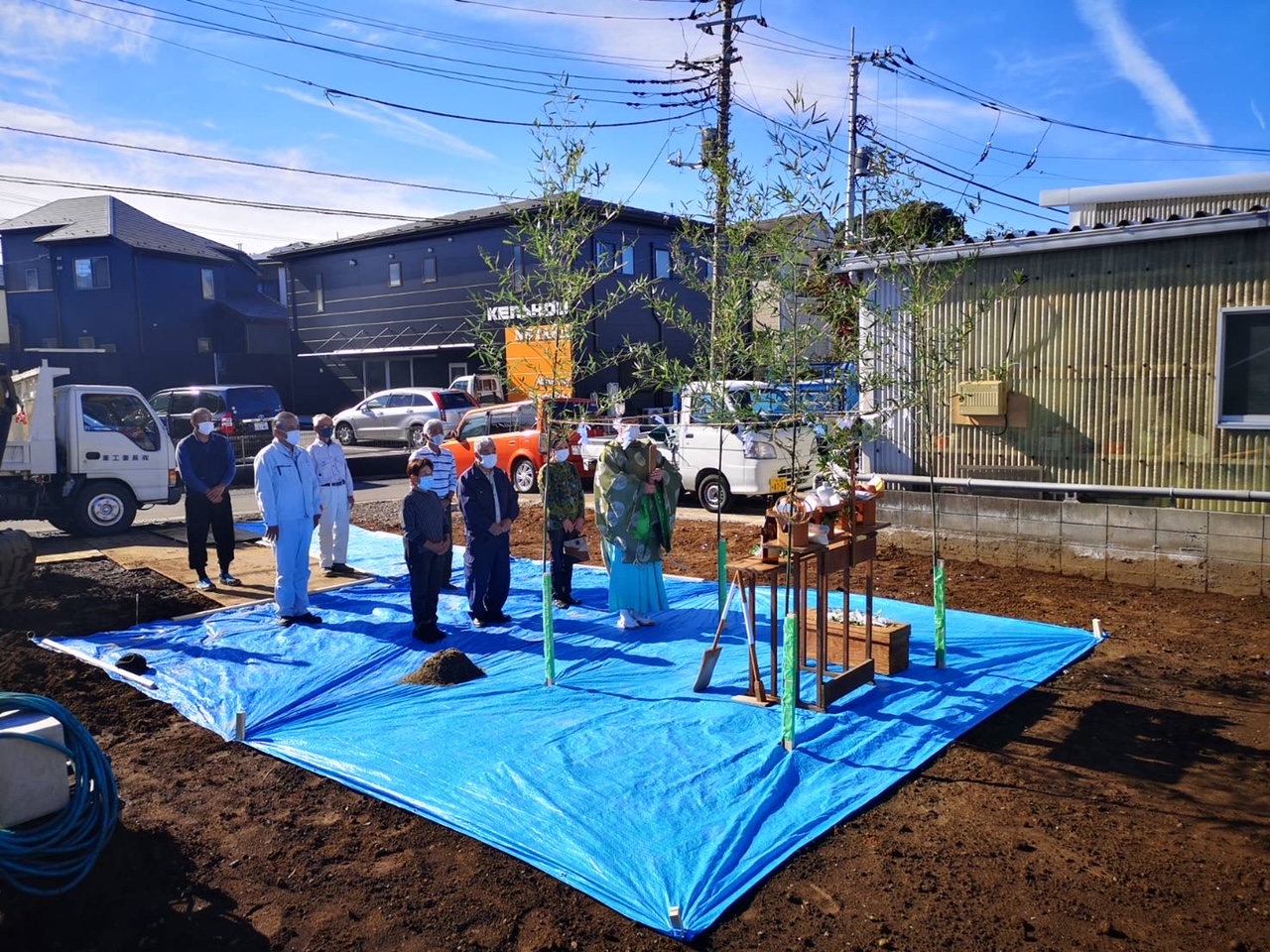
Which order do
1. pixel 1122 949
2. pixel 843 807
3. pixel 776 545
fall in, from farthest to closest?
Answer: pixel 776 545
pixel 843 807
pixel 1122 949

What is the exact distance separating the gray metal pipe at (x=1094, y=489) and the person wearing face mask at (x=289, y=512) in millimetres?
5273

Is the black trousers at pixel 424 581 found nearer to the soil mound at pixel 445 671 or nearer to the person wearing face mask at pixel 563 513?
the soil mound at pixel 445 671

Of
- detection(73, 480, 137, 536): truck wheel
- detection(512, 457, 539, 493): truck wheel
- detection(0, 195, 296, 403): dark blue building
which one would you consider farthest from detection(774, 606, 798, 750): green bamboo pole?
detection(0, 195, 296, 403): dark blue building

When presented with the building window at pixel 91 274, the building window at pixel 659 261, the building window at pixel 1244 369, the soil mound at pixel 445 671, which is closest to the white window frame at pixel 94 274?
the building window at pixel 91 274

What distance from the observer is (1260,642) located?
7234 millimetres

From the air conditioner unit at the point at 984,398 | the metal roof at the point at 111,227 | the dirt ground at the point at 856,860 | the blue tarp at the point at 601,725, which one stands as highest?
the metal roof at the point at 111,227

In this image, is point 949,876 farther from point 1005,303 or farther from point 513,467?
point 513,467

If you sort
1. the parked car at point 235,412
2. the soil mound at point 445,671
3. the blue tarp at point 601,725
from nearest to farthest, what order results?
the blue tarp at point 601,725
the soil mound at point 445,671
the parked car at point 235,412

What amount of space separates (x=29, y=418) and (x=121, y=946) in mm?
10622

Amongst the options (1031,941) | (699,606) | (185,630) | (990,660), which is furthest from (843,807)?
(185,630)

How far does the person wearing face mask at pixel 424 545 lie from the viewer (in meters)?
7.51

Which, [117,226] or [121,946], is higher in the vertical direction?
[117,226]

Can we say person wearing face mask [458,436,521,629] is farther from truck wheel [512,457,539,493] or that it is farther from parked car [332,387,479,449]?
parked car [332,387,479,449]

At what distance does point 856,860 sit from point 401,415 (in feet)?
72.1
